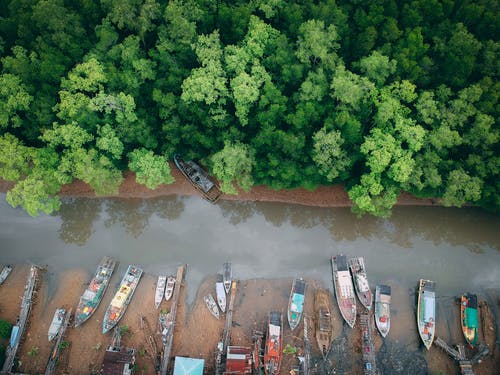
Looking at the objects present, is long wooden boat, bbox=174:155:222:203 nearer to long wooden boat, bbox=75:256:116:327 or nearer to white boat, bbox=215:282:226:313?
white boat, bbox=215:282:226:313

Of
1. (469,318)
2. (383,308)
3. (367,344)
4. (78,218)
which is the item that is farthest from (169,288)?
(469,318)

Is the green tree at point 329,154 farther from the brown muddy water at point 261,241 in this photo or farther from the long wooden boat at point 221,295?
the long wooden boat at point 221,295

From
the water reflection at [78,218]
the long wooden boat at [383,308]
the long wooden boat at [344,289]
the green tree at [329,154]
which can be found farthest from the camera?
the water reflection at [78,218]

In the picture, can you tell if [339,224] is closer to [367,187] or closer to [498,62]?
[367,187]

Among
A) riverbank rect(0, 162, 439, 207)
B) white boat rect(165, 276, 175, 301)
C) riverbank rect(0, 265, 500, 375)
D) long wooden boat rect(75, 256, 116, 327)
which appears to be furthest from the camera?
riverbank rect(0, 162, 439, 207)

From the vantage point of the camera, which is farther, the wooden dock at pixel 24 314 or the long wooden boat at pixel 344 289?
the long wooden boat at pixel 344 289

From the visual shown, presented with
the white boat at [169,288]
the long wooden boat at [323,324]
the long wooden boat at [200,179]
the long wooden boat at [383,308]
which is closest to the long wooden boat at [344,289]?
the long wooden boat at [323,324]

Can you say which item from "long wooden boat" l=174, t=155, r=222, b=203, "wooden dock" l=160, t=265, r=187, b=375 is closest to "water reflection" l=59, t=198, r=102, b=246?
"long wooden boat" l=174, t=155, r=222, b=203

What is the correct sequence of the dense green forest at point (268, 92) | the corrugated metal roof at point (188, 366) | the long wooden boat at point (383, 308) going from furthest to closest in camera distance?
the long wooden boat at point (383, 308)
the dense green forest at point (268, 92)
the corrugated metal roof at point (188, 366)

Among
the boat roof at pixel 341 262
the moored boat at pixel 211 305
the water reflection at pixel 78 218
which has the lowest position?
the moored boat at pixel 211 305
